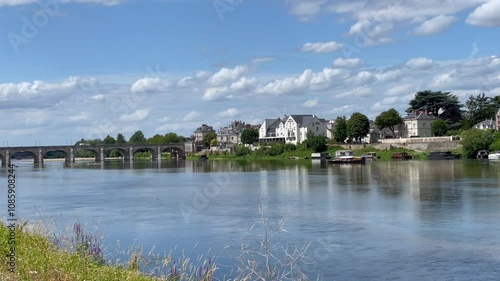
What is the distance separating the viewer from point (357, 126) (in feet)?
390

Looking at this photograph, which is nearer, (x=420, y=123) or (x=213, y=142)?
(x=420, y=123)

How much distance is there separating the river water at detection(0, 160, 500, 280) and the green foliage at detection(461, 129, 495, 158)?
150ft

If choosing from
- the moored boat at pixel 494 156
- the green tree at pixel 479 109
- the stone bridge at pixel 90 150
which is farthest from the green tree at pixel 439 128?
the stone bridge at pixel 90 150

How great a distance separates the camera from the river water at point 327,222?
19.0 metres

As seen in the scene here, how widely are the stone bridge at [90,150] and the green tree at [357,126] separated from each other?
165ft

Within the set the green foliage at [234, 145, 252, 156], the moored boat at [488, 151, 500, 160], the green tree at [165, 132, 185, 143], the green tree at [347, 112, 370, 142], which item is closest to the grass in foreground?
the moored boat at [488, 151, 500, 160]

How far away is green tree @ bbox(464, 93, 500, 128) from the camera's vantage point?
124206 mm

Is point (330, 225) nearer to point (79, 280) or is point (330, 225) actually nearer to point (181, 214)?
point (181, 214)

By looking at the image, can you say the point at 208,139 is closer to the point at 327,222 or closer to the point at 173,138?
the point at 173,138

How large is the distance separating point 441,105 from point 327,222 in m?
105

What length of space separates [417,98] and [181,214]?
105m

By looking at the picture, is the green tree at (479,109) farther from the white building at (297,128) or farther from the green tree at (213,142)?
the green tree at (213,142)

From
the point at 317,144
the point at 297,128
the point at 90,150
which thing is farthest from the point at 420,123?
the point at 90,150

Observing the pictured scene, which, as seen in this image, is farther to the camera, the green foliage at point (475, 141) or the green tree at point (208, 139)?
the green tree at point (208, 139)
